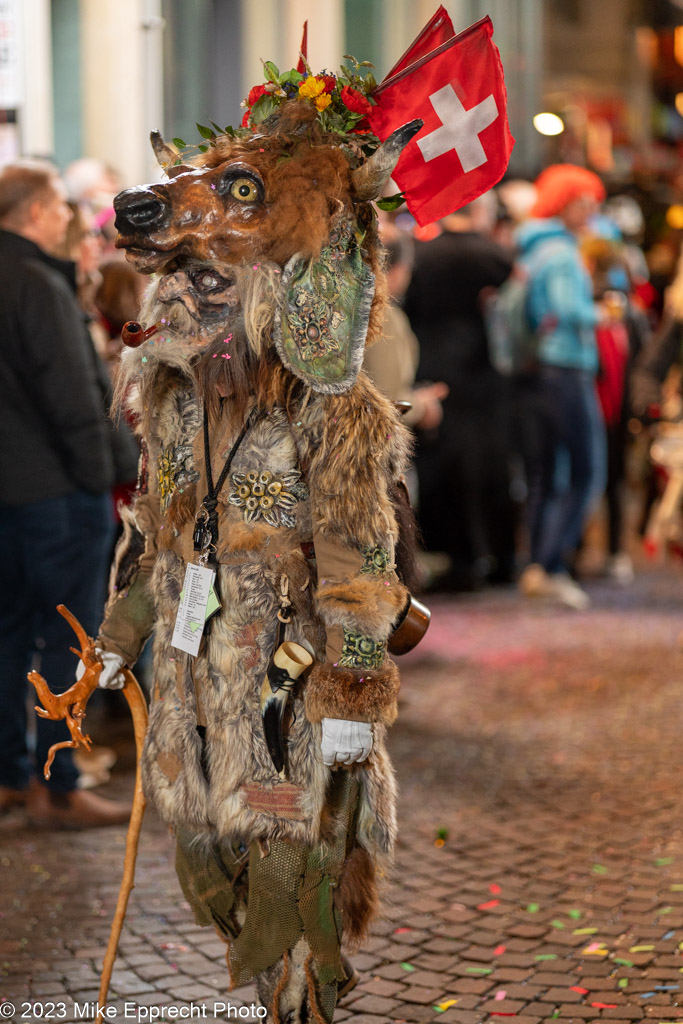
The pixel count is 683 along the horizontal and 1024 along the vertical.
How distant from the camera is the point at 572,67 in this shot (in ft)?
64.6

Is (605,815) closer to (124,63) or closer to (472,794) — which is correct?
(472,794)

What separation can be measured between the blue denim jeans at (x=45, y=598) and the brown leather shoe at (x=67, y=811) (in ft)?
0.14

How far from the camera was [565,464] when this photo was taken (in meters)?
8.91

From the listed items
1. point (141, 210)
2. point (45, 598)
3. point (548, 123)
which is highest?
point (548, 123)

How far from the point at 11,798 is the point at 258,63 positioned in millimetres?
8390

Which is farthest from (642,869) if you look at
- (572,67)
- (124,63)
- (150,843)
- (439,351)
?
(572,67)

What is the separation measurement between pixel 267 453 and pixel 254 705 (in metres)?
0.54

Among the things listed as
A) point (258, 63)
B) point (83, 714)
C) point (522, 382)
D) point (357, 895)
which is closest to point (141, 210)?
point (83, 714)

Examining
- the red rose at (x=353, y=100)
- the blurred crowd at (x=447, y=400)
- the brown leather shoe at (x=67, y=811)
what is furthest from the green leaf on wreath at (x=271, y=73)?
the brown leather shoe at (x=67, y=811)

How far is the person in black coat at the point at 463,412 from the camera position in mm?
8273

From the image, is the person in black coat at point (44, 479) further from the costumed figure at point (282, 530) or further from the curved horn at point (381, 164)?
the curved horn at point (381, 164)

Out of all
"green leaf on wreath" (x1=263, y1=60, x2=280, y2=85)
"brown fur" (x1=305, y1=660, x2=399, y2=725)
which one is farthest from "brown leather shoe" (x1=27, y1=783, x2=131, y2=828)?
"green leaf on wreath" (x1=263, y1=60, x2=280, y2=85)

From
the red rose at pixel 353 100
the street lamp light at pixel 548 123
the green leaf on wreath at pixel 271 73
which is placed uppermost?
the street lamp light at pixel 548 123

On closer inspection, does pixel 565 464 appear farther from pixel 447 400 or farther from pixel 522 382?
pixel 447 400
